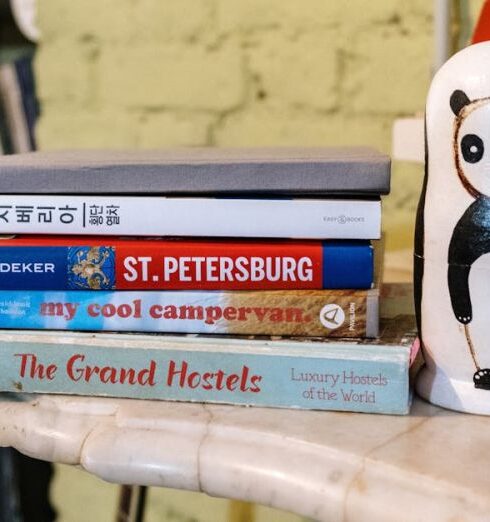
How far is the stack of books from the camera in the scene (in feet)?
1.72

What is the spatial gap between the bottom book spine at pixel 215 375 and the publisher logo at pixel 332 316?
0.03 m

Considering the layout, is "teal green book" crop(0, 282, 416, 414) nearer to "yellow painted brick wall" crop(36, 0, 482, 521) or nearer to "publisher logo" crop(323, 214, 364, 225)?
"publisher logo" crop(323, 214, 364, 225)

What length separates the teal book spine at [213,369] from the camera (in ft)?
1.66

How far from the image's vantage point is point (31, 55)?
4.14 ft

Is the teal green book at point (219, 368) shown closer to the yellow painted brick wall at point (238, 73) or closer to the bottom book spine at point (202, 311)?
the bottom book spine at point (202, 311)

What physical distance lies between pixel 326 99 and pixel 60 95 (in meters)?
0.42

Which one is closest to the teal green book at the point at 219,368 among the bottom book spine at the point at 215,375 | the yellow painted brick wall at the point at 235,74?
the bottom book spine at the point at 215,375

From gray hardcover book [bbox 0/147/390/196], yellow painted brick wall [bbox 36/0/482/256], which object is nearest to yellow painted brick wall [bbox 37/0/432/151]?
yellow painted brick wall [bbox 36/0/482/256]

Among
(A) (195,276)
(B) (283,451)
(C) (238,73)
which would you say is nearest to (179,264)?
(A) (195,276)

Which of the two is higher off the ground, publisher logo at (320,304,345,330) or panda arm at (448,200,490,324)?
panda arm at (448,200,490,324)

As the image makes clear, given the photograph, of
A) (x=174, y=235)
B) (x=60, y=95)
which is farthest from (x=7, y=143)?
(x=174, y=235)

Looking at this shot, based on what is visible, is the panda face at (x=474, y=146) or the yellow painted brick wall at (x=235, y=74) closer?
the panda face at (x=474, y=146)

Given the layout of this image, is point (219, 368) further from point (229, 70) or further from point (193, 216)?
point (229, 70)

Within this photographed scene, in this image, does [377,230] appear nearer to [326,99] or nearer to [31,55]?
[326,99]
